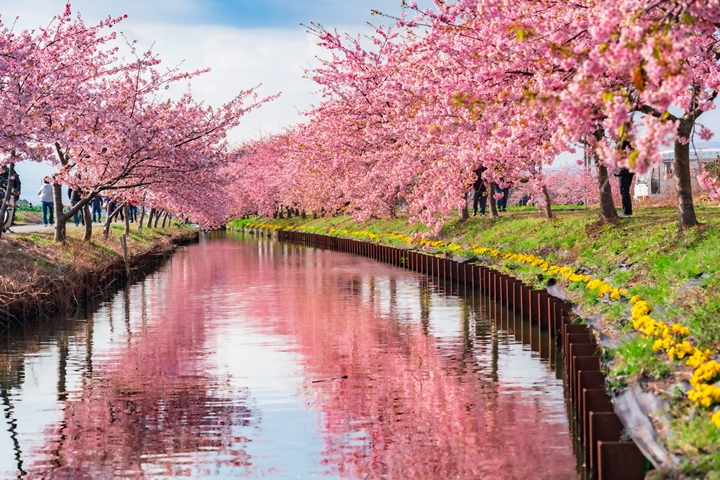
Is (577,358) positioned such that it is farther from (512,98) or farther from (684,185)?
(684,185)

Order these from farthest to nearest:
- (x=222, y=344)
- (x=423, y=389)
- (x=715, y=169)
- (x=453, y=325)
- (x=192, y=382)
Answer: (x=715, y=169) < (x=453, y=325) < (x=222, y=344) < (x=192, y=382) < (x=423, y=389)

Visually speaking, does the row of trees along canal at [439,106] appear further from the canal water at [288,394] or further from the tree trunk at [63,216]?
the canal water at [288,394]

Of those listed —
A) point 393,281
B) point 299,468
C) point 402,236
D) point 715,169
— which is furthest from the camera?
point 402,236

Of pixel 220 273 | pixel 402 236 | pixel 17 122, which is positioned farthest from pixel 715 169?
pixel 17 122

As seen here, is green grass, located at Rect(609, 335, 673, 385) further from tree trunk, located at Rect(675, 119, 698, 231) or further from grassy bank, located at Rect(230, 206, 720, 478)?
tree trunk, located at Rect(675, 119, 698, 231)

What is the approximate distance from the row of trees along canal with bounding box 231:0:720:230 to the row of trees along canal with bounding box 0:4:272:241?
6468 millimetres

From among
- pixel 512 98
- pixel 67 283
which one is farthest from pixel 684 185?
pixel 67 283

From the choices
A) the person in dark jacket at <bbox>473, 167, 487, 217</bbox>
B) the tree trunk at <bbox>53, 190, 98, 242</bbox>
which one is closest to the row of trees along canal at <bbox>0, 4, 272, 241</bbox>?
the tree trunk at <bbox>53, 190, 98, 242</bbox>

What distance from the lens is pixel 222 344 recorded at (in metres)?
17.9

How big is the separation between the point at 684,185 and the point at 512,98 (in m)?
5.48

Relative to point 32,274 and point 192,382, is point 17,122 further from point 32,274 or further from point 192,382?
point 192,382

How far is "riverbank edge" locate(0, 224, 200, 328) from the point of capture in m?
20.1

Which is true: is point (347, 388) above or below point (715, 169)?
below

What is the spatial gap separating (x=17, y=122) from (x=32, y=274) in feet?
13.9
